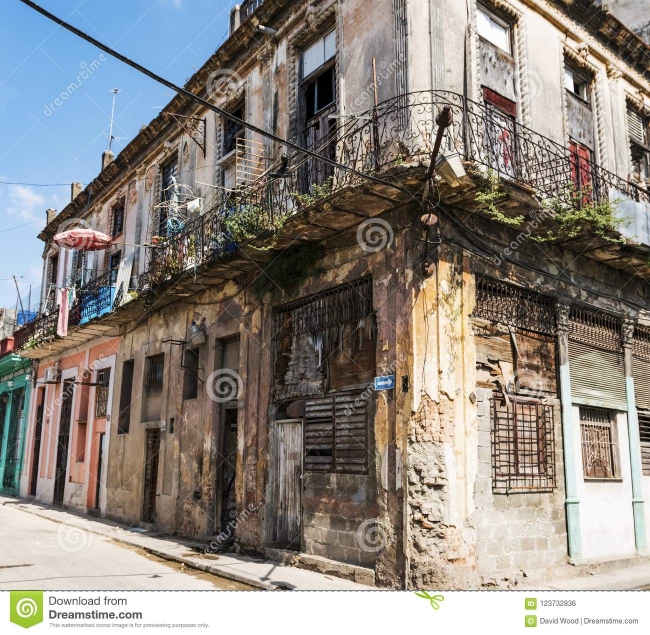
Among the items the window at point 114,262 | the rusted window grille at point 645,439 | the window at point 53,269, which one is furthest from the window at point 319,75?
the window at point 53,269

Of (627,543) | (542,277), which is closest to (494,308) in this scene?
(542,277)

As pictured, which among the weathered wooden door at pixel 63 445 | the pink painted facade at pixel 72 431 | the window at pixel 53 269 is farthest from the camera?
the window at pixel 53 269

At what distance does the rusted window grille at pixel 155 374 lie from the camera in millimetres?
15352

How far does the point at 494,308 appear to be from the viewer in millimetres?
9672

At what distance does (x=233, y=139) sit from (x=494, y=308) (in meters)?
7.13

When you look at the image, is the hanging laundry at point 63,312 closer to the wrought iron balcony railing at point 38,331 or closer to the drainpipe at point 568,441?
the wrought iron balcony railing at point 38,331

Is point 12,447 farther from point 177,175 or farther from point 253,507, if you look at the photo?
point 253,507

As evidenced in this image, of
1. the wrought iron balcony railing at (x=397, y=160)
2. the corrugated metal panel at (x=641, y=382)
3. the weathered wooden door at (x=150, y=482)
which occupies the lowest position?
the weathered wooden door at (x=150, y=482)

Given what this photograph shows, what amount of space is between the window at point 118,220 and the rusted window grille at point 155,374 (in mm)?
5355

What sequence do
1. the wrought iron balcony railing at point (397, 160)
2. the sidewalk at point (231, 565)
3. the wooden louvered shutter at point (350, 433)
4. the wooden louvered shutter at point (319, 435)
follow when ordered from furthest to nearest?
1. the wooden louvered shutter at point (319, 435)
2. the wooden louvered shutter at point (350, 433)
3. the wrought iron balcony railing at point (397, 160)
4. the sidewalk at point (231, 565)

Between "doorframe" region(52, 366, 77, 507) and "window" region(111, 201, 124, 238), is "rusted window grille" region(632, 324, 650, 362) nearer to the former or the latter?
"window" region(111, 201, 124, 238)

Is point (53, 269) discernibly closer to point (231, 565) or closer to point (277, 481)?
point (277, 481)

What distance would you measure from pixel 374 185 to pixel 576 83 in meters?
6.49

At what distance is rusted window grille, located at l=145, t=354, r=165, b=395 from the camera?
604 inches
